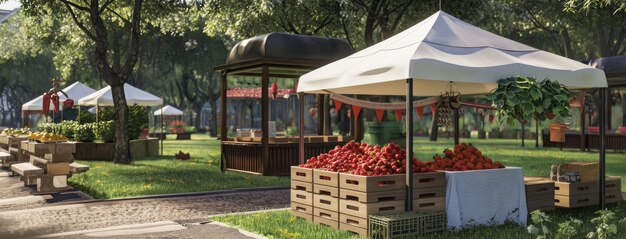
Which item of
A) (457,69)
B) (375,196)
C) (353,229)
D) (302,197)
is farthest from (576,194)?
(302,197)

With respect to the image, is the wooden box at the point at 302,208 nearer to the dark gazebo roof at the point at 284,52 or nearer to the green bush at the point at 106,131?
the dark gazebo roof at the point at 284,52

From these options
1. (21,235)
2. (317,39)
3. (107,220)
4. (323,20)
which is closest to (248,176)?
(317,39)

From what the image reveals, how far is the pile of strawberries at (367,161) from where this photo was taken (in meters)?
8.23

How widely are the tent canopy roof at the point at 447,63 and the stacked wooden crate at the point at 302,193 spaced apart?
1329 millimetres

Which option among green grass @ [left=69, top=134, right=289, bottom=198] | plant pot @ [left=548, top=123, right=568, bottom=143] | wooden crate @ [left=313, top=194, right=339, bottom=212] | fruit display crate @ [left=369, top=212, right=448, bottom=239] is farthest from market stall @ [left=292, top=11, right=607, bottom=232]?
green grass @ [left=69, top=134, right=289, bottom=198]

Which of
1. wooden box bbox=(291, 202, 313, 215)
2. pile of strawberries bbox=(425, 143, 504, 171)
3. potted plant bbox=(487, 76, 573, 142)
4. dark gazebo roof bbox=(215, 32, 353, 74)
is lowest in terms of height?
wooden box bbox=(291, 202, 313, 215)

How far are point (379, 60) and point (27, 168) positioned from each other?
30.1 ft

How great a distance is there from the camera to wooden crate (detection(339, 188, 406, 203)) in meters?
7.88

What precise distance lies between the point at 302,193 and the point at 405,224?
214 cm

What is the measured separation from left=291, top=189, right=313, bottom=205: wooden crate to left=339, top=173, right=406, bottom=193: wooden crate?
3.43 ft

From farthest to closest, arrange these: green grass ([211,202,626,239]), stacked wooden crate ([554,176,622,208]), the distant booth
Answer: the distant booth
stacked wooden crate ([554,176,622,208])
green grass ([211,202,626,239])

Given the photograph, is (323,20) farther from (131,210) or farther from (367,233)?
(367,233)

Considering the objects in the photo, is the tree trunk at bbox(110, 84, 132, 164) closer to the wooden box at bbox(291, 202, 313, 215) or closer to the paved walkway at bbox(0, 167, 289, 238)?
the paved walkway at bbox(0, 167, 289, 238)

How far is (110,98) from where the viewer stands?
25578 millimetres
